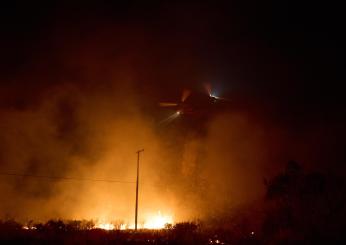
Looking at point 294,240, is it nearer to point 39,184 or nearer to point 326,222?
point 326,222

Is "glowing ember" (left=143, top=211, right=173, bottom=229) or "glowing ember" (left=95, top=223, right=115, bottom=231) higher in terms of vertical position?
"glowing ember" (left=143, top=211, right=173, bottom=229)

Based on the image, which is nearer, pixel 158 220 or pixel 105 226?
pixel 105 226

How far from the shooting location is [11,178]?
32.6 m

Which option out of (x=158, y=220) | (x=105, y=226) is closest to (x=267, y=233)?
(x=105, y=226)

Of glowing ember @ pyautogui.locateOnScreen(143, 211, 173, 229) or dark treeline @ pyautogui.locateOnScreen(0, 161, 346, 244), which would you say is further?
glowing ember @ pyautogui.locateOnScreen(143, 211, 173, 229)

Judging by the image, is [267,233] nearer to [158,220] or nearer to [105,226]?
[105,226]

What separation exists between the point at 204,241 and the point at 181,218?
18.8m

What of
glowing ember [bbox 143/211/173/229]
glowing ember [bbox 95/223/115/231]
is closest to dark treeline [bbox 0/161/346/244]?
glowing ember [bbox 95/223/115/231]

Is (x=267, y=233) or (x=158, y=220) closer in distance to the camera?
(x=267, y=233)

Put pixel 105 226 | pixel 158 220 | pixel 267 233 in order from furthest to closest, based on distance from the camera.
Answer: pixel 158 220 → pixel 105 226 → pixel 267 233

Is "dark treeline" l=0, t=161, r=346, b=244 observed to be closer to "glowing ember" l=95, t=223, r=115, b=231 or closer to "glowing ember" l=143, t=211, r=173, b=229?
"glowing ember" l=95, t=223, r=115, b=231

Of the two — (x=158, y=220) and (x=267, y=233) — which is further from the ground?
(x=158, y=220)

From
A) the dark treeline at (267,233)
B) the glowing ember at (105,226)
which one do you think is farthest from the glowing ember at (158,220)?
the dark treeline at (267,233)

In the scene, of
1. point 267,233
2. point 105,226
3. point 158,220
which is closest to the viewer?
point 267,233
